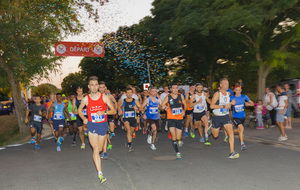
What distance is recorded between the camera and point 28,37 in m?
15.2

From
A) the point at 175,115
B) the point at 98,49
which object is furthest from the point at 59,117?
the point at 98,49

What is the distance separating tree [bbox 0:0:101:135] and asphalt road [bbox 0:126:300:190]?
259 inches

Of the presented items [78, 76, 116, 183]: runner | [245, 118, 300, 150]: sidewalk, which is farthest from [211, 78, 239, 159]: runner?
[78, 76, 116, 183]: runner

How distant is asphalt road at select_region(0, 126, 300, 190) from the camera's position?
19.0 feet

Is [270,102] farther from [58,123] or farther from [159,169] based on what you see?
[58,123]

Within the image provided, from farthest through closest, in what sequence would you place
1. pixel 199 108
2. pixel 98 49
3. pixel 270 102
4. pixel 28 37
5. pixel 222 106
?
pixel 98 49 → pixel 28 37 → pixel 270 102 → pixel 199 108 → pixel 222 106

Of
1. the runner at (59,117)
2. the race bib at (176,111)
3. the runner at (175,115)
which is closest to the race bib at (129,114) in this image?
the runner at (175,115)

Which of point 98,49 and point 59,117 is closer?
point 59,117

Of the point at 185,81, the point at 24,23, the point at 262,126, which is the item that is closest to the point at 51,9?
the point at 24,23

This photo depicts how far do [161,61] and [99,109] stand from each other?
25440 millimetres

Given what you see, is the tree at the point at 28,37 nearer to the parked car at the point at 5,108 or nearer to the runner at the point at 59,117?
the runner at the point at 59,117

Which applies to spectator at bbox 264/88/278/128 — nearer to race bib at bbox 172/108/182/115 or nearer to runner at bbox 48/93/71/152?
race bib at bbox 172/108/182/115

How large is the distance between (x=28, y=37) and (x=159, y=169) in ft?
36.2

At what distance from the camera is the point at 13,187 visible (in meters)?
5.89
